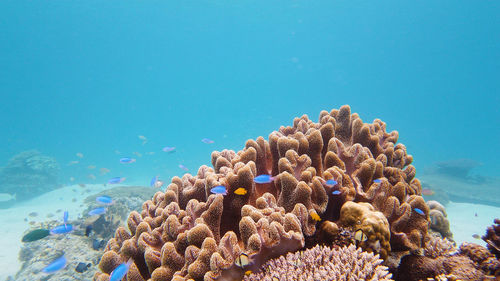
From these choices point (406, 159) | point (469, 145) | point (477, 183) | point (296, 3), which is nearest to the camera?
point (406, 159)

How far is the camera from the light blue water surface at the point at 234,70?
95.0 m

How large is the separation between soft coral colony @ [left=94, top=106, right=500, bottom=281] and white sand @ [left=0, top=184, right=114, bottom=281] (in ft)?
37.1

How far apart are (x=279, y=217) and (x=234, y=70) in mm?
161077

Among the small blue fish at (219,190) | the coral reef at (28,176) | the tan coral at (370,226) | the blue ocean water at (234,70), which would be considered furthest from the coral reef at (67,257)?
the blue ocean water at (234,70)

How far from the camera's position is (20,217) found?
55.6 feet

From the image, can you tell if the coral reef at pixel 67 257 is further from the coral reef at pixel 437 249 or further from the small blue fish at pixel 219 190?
the coral reef at pixel 437 249

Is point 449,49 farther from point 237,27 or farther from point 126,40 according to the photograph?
point 126,40

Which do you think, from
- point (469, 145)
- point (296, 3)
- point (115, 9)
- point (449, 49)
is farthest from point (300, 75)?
point (115, 9)

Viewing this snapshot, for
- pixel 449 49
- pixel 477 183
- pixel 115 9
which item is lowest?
pixel 477 183

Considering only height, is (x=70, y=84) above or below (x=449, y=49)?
below

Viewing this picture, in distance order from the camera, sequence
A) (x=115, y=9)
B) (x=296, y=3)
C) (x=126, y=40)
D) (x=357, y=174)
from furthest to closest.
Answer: (x=126, y=40)
(x=296, y=3)
(x=115, y=9)
(x=357, y=174)

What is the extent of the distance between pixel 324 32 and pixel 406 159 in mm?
147106

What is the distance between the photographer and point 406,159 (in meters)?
4.12

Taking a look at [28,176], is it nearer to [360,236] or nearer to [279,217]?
[279,217]
